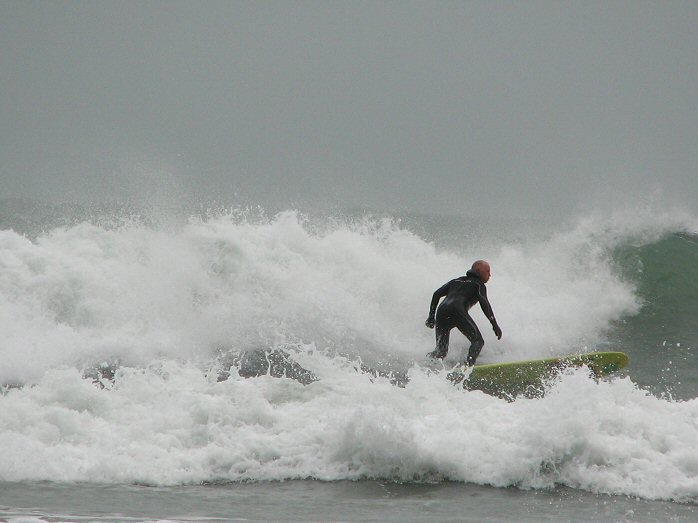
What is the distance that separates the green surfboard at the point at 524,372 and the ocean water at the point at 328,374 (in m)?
0.38

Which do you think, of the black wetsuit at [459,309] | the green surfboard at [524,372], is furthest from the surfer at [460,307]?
the green surfboard at [524,372]

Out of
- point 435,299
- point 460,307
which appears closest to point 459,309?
point 460,307

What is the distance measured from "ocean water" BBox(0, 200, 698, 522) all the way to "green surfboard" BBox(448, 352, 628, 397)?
377mm

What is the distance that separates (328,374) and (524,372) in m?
2.54

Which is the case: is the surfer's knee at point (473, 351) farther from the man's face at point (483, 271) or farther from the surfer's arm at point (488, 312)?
the man's face at point (483, 271)

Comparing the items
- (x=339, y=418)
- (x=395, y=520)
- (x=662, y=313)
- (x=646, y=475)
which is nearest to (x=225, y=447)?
(x=339, y=418)

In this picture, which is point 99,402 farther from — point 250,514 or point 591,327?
point 591,327

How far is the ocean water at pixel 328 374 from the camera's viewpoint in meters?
6.18

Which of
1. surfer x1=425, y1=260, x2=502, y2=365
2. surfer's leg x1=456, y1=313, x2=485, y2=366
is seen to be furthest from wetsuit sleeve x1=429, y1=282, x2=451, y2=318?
surfer's leg x1=456, y1=313, x2=485, y2=366

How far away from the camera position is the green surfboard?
9.30m

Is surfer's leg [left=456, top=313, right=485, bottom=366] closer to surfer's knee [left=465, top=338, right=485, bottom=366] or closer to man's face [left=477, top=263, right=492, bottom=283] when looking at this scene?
surfer's knee [left=465, top=338, right=485, bottom=366]

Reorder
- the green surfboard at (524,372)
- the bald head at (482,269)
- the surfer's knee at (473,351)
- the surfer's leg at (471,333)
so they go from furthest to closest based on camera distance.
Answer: the bald head at (482,269) < the surfer's leg at (471,333) < the surfer's knee at (473,351) < the green surfboard at (524,372)

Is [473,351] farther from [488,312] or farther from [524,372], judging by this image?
[524,372]

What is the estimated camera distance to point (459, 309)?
32.7 ft
